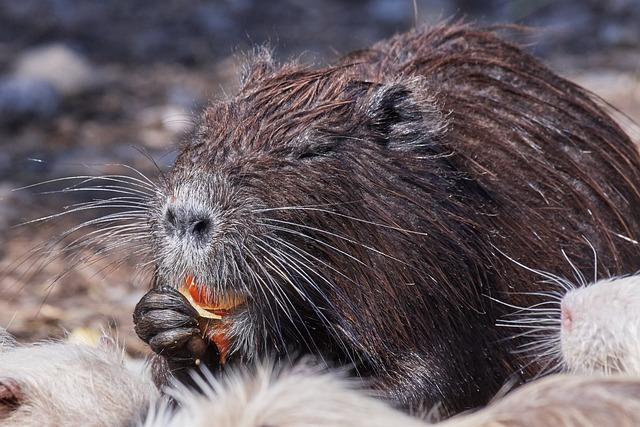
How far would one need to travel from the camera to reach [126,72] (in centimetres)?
837

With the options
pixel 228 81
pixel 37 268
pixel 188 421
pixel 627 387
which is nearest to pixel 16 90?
pixel 228 81

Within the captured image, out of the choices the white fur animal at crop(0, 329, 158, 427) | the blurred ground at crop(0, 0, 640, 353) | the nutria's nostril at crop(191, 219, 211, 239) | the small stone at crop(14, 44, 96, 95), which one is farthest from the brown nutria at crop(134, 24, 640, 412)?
the small stone at crop(14, 44, 96, 95)

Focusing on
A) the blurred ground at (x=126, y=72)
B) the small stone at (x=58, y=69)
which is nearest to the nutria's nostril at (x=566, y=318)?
the blurred ground at (x=126, y=72)

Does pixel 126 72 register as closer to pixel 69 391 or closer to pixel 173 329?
pixel 173 329

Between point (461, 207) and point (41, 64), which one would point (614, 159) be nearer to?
point (461, 207)

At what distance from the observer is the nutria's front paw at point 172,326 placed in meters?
3.72

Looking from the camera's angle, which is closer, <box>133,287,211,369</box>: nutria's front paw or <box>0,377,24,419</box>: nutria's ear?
<box>0,377,24,419</box>: nutria's ear

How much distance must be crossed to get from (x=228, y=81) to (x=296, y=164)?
176 inches

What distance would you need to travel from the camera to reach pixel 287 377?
Answer: 297 centimetres

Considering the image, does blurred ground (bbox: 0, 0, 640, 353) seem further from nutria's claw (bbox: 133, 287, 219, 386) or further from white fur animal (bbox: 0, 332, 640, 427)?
white fur animal (bbox: 0, 332, 640, 427)

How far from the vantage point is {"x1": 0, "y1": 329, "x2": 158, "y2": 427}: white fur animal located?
3.37 metres

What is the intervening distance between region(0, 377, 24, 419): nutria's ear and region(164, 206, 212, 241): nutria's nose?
60 cm

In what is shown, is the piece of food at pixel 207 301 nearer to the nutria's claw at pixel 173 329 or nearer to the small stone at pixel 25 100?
the nutria's claw at pixel 173 329

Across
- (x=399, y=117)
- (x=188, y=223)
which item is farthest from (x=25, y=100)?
(x=188, y=223)
